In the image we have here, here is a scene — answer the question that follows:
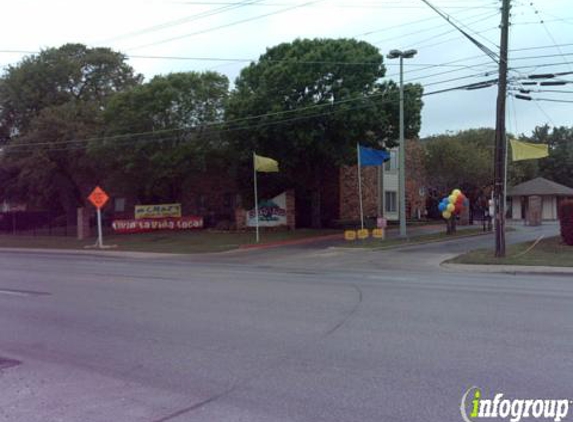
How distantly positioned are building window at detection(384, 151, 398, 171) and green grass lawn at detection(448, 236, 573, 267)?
2001 cm

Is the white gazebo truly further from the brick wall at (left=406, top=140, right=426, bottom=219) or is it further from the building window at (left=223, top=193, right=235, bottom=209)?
the building window at (left=223, top=193, right=235, bottom=209)

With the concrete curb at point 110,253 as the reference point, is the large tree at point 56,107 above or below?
above

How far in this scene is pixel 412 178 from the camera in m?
46.0

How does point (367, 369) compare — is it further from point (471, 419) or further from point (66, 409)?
→ point (66, 409)

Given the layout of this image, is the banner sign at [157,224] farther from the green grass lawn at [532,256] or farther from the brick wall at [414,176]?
the green grass lawn at [532,256]

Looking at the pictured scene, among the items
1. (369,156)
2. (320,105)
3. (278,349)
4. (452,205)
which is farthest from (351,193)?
(278,349)

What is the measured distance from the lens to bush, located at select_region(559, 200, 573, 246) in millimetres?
22800

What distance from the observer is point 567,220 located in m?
23.0

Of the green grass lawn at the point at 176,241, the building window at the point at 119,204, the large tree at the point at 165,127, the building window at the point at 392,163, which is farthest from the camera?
the building window at the point at 119,204

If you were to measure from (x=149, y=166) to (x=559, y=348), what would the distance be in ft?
106

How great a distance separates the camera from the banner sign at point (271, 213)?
3784cm

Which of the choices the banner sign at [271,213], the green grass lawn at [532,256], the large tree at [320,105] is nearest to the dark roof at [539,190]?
the large tree at [320,105]

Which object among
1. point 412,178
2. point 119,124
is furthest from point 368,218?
point 119,124

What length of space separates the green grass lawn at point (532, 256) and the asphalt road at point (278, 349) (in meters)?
5.02
